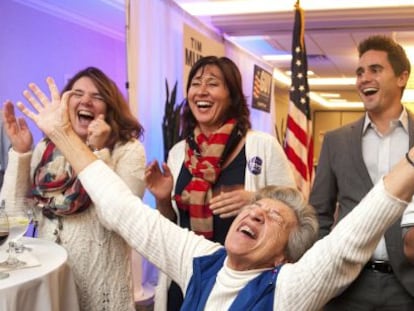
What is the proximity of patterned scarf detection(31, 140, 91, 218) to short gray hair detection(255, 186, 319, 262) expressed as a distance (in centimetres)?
80

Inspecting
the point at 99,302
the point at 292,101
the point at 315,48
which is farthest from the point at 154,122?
the point at 315,48

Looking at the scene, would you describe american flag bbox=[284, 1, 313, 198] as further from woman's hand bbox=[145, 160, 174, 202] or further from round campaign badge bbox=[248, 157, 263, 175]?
woman's hand bbox=[145, 160, 174, 202]

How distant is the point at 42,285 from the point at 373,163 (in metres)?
1.39

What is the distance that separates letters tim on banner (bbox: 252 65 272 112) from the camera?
702 centimetres

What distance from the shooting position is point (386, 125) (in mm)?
2047

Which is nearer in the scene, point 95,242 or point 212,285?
point 212,285

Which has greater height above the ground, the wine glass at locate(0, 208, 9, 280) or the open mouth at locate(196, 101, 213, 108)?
the open mouth at locate(196, 101, 213, 108)

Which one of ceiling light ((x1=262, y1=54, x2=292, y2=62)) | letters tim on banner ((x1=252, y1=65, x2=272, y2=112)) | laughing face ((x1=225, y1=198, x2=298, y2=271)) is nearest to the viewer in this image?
laughing face ((x1=225, y1=198, x2=298, y2=271))

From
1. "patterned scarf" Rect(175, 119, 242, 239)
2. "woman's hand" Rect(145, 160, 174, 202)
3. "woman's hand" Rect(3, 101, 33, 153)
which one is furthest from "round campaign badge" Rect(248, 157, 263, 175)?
"woman's hand" Rect(3, 101, 33, 153)

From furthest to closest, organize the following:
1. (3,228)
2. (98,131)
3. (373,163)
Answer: (373,163) → (98,131) → (3,228)

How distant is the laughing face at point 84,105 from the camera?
6.88ft

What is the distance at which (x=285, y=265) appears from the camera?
1.32 meters

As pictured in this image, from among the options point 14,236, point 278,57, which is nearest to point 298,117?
point 14,236

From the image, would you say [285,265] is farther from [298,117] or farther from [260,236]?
[298,117]
